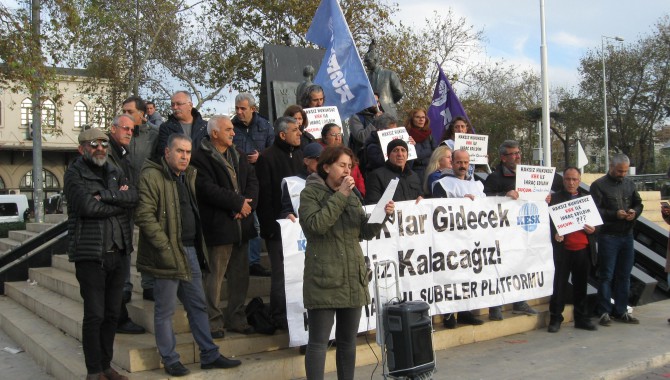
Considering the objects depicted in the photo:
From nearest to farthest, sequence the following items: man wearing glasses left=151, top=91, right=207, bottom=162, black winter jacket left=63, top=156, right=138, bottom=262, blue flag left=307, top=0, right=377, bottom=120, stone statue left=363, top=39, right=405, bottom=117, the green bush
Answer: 1. black winter jacket left=63, top=156, right=138, bottom=262
2. man wearing glasses left=151, top=91, right=207, bottom=162
3. blue flag left=307, top=0, right=377, bottom=120
4. stone statue left=363, top=39, right=405, bottom=117
5. the green bush

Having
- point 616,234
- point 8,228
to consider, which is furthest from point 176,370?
point 8,228

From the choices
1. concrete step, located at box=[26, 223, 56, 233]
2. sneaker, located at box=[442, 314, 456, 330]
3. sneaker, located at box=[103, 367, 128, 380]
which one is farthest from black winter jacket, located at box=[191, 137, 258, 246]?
concrete step, located at box=[26, 223, 56, 233]

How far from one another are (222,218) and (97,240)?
1109 mm

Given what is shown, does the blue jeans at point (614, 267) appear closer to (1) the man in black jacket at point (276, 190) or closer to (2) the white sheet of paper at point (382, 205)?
(1) the man in black jacket at point (276, 190)

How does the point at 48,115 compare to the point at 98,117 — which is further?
the point at 98,117

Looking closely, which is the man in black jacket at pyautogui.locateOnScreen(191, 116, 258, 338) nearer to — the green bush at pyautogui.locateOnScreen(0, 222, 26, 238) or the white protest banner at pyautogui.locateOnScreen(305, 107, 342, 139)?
the white protest banner at pyautogui.locateOnScreen(305, 107, 342, 139)

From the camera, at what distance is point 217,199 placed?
5555mm

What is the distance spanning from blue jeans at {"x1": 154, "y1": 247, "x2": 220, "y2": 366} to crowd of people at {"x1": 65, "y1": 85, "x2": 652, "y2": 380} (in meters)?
0.01

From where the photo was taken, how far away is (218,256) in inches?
224

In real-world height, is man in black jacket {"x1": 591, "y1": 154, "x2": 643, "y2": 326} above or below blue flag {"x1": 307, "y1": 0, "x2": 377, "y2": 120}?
below

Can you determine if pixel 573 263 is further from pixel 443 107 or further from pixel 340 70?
pixel 340 70

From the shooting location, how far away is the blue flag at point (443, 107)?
10.5 meters

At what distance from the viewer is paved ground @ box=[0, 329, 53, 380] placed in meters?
6.32

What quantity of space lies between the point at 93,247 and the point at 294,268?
5.91ft
